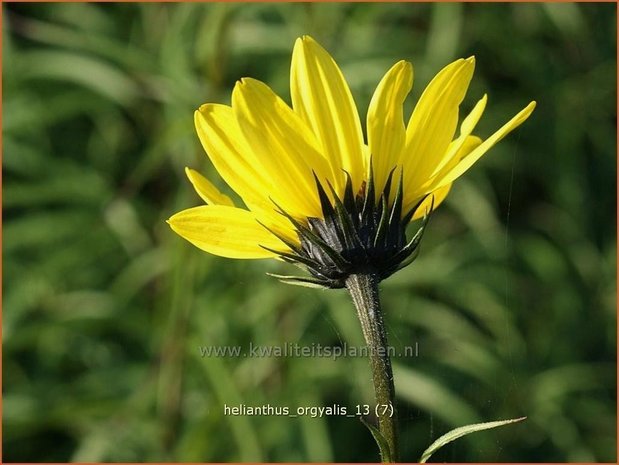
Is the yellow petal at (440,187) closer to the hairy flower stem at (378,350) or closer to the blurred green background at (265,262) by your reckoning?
the hairy flower stem at (378,350)

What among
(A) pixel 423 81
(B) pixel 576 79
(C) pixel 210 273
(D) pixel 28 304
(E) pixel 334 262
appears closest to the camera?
(E) pixel 334 262

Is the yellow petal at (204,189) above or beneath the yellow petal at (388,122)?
beneath

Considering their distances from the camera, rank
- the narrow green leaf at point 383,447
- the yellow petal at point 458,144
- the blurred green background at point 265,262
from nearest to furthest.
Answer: the narrow green leaf at point 383,447 < the yellow petal at point 458,144 < the blurred green background at point 265,262

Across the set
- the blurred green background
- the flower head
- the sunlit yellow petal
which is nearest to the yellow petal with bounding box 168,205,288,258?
the flower head

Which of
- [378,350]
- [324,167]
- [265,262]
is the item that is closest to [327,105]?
[324,167]

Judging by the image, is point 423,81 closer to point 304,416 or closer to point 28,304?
point 304,416

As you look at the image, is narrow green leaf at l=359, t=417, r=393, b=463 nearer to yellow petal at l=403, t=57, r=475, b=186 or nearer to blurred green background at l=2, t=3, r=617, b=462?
yellow petal at l=403, t=57, r=475, b=186

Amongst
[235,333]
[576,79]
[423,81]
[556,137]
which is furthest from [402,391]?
[576,79]

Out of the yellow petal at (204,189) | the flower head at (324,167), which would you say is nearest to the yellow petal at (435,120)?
the flower head at (324,167)
